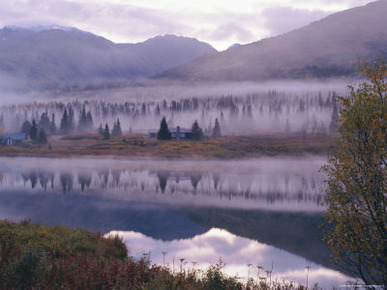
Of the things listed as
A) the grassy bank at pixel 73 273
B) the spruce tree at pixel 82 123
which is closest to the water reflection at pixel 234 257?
the grassy bank at pixel 73 273

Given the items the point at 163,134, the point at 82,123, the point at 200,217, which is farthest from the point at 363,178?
the point at 82,123

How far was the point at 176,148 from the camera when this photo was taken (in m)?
130

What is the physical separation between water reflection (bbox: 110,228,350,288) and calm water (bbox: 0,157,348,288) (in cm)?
7

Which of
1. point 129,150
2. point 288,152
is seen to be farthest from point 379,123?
point 288,152

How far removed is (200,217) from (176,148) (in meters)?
86.0

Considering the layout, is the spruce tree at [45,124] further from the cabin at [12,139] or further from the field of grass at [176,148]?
the cabin at [12,139]

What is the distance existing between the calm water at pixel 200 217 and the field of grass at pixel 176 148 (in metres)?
41.2

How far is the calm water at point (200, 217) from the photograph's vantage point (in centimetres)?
2669

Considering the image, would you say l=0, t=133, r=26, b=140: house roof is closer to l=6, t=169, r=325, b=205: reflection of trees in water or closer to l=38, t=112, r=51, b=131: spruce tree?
l=38, t=112, r=51, b=131: spruce tree

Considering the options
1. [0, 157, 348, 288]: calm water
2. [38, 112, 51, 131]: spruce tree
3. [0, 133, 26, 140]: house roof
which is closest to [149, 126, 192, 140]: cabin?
[0, 133, 26, 140]: house roof

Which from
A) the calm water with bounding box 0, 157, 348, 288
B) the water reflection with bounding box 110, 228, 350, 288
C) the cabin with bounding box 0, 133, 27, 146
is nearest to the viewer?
the water reflection with bounding box 110, 228, 350, 288

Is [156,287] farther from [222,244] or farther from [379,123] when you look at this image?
[222,244]

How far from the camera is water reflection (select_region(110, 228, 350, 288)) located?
23455 millimetres

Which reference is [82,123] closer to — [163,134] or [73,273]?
[163,134]
